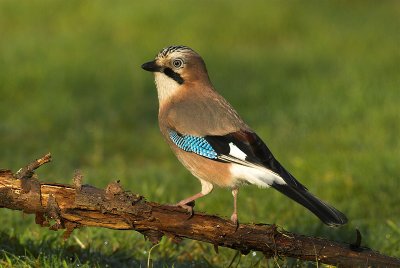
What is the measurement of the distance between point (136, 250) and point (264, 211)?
2478 mm

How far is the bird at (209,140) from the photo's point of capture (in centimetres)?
623

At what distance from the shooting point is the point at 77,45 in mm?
18109

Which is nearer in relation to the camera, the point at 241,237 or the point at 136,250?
the point at 241,237

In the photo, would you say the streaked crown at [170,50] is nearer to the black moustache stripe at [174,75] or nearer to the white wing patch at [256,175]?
the black moustache stripe at [174,75]

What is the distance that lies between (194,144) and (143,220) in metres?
0.98

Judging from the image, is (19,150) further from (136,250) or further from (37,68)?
(136,250)

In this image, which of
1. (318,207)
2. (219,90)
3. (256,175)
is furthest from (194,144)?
(219,90)

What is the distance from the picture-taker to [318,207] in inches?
241

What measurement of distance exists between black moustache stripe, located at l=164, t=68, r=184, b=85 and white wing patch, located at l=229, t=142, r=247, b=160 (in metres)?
1.01

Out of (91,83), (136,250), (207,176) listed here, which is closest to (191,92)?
(207,176)

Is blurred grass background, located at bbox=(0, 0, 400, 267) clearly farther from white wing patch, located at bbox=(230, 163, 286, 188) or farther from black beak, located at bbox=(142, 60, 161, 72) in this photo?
black beak, located at bbox=(142, 60, 161, 72)

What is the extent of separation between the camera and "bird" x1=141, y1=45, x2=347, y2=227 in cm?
623

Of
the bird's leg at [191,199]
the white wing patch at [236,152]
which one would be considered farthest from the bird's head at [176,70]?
the white wing patch at [236,152]

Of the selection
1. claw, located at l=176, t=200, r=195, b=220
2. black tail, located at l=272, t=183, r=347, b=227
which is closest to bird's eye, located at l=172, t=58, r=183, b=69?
claw, located at l=176, t=200, r=195, b=220
